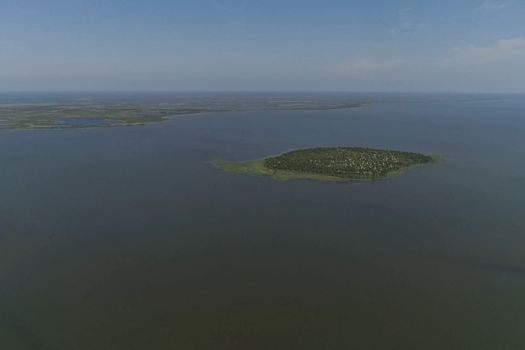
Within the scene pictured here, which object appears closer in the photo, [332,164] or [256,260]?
[256,260]

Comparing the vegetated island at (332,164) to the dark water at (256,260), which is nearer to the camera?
the dark water at (256,260)

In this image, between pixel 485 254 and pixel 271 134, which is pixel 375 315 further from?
pixel 271 134

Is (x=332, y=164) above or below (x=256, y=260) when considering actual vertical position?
above

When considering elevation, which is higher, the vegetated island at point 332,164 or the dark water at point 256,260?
the vegetated island at point 332,164

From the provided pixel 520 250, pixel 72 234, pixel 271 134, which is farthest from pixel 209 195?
pixel 271 134

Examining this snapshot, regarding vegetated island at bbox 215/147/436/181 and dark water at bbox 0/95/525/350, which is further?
vegetated island at bbox 215/147/436/181

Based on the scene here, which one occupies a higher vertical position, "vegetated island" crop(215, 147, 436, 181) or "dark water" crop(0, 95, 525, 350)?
"vegetated island" crop(215, 147, 436, 181)
